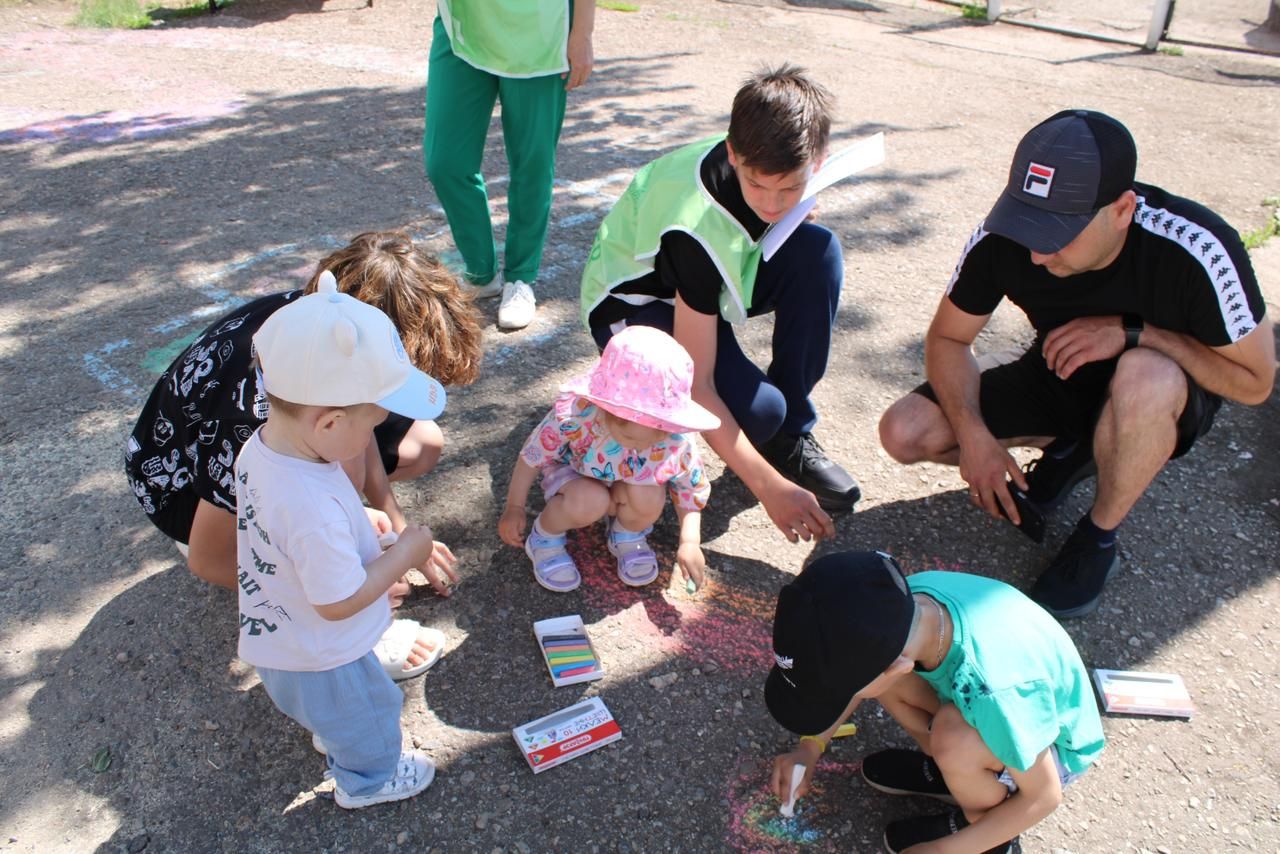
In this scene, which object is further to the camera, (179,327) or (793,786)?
(179,327)

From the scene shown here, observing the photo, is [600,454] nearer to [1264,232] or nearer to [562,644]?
[562,644]

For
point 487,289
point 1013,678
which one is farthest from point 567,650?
point 487,289

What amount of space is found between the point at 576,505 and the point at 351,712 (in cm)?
87

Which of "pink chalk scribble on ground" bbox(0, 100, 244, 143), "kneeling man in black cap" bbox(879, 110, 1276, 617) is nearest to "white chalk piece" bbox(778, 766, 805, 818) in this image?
"kneeling man in black cap" bbox(879, 110, 1276, 617)

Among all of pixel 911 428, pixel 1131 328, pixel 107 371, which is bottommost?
pixel 107 371

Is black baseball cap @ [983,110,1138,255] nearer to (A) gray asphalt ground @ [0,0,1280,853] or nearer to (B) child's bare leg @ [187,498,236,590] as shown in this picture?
(A) gray asphalt ground @ [0,0,1280,853]

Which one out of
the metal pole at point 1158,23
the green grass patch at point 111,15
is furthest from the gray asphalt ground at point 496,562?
the metal pole at point 1158,23

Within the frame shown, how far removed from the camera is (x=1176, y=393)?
2588mm

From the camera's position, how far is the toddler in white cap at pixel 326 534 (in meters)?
1.72

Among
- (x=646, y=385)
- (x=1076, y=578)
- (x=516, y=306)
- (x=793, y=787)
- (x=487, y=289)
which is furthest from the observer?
(x=487, y=289)

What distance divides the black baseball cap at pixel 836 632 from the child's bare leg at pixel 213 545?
134 centimetres

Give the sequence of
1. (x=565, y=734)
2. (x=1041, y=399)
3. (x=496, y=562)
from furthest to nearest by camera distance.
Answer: (x=1041, y=399) → (x=496, y=562) → (x=565, y=734)

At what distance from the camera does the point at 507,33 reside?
362 centimetres

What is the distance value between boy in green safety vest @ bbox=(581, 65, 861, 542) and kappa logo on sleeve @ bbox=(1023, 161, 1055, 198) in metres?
0.53
